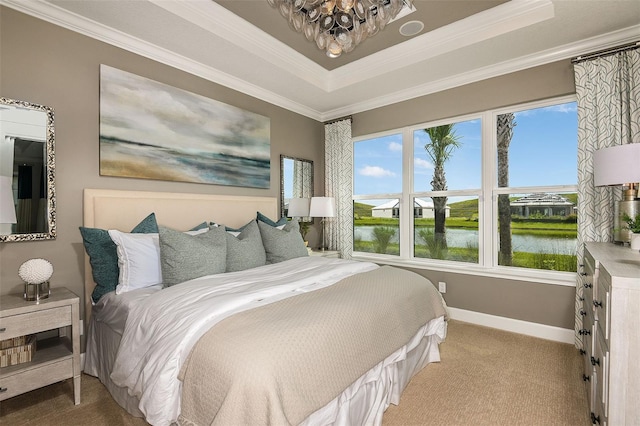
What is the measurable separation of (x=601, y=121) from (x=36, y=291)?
4456mm

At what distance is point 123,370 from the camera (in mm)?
1665

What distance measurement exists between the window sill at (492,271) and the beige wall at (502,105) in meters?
0.05

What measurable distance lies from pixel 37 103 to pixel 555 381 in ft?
13.9

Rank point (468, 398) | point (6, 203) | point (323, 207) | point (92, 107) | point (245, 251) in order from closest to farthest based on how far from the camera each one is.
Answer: point (6, 203), point (468, 398), point (92, 107), point (245, 251), point (323, 207)

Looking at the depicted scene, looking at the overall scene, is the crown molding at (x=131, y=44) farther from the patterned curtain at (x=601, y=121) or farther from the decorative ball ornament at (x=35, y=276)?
the patterned curtain at (x=601, y=121)

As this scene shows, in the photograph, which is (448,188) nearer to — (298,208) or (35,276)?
(298,208)

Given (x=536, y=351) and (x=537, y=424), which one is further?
(x=536, y=351)

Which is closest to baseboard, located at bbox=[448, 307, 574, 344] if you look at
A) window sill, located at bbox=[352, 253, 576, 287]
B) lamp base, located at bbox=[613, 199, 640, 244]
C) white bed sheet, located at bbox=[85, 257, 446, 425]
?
window sill, located at bbox=[352, 253, 576, 287]

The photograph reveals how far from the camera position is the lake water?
9.83 ft

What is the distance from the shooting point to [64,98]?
2.32 meters

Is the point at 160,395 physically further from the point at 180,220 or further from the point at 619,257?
the point at 619,257

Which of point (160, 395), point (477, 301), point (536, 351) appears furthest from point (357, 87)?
point (160, 395)

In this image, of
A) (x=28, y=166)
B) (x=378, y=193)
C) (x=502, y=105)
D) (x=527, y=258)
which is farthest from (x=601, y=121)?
(x=28, y=166)

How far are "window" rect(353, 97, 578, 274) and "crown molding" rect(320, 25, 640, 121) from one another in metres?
0.38
